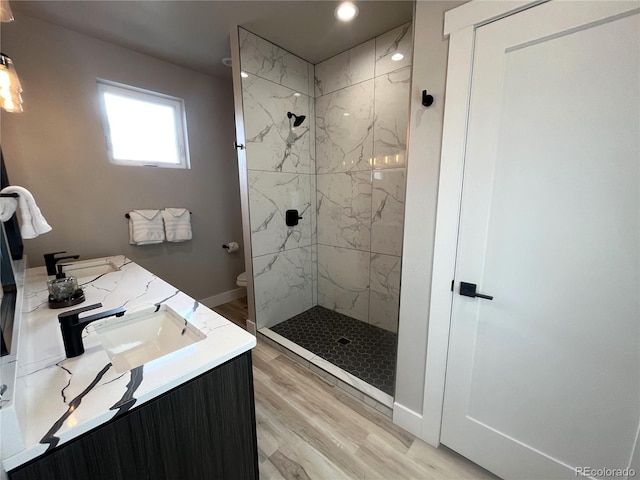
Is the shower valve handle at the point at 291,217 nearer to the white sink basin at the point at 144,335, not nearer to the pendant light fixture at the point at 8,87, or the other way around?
the white sink basin at the point at 144,335

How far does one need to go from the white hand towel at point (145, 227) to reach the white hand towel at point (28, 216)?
154 cm

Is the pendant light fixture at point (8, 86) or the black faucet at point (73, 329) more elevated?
the pendant light fixture at point (8, 86)

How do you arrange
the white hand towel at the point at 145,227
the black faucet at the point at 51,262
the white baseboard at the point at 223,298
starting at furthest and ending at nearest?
the white baseboard at the point at 223,298 < the white hand towel at the point at 145,227 < the black faucet at the point at 51,262

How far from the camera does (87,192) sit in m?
2.26

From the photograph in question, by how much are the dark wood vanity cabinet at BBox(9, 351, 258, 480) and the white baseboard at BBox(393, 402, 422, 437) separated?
3.00 ft

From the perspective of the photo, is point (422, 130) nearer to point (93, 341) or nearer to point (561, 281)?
point (561, 281)

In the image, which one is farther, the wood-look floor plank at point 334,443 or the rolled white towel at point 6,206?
the wood-look floor plank at point 334,443

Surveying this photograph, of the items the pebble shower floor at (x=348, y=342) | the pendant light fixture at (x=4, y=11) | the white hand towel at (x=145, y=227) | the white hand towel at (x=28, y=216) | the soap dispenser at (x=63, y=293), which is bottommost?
the pebble shower floor at (x=348, y=342)

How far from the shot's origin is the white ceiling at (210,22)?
178cm

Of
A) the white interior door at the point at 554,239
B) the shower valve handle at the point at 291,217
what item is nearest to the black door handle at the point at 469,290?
the white interior door at the point at 554,239

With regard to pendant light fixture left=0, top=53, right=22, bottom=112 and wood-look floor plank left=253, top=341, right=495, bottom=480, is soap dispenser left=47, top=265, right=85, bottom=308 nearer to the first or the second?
pendant light fixture left=0, top=53, right=22, bottom=112

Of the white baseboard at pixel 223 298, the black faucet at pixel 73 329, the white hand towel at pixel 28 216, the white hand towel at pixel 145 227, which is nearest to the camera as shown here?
the black faucet at pixel 73 329

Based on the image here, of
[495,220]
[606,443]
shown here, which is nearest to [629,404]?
[606,443]

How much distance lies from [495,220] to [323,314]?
2172 mm
